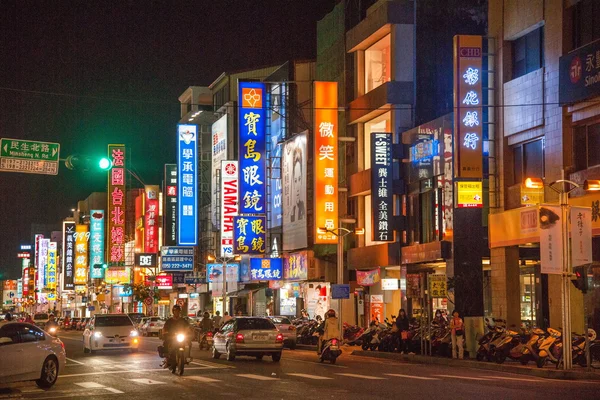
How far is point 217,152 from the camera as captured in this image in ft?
259

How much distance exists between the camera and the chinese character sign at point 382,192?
140ft

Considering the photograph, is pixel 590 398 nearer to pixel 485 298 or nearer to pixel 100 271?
pixel 485 298

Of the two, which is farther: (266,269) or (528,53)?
(266,269)

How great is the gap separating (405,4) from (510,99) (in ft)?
38.5

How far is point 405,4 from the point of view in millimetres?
44500

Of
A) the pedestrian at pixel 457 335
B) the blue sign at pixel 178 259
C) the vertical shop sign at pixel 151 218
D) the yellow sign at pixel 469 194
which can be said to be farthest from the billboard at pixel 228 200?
the pedestrian at pixel 457 335

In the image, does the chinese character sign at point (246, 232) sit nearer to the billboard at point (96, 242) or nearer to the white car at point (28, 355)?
the white car at point (28, 355)

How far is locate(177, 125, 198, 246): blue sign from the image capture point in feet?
237

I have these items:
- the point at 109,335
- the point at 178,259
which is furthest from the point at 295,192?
the point at 178,259

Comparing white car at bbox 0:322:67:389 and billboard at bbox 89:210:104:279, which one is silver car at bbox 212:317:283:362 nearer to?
white car at bbox 0:322:67:389

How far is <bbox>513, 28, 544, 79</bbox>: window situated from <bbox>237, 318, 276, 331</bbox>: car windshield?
1328 centimetres

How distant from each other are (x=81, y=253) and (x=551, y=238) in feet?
377

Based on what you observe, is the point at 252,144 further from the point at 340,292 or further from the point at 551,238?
the point at 551,238

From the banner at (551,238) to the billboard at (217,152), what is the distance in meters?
53.0
